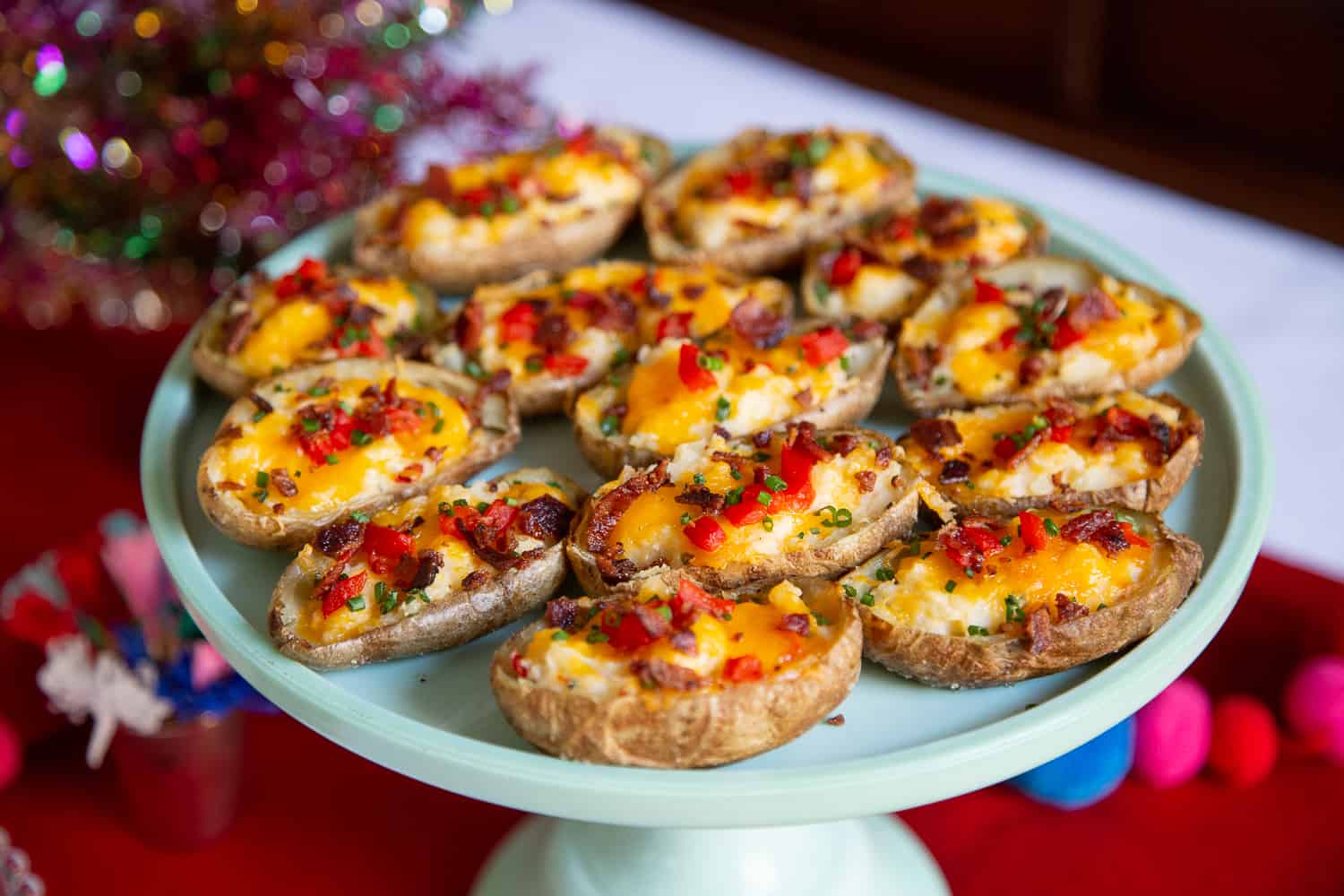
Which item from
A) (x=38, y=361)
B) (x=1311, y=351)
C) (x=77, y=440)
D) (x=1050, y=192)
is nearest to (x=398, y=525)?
(x=77, y=440)

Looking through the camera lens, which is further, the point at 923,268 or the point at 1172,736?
the point at 1172,736

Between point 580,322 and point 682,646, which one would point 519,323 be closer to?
point 580,322

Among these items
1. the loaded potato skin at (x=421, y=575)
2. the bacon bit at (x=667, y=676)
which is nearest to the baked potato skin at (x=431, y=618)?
the loaded potato skin at (x=421, y=575)

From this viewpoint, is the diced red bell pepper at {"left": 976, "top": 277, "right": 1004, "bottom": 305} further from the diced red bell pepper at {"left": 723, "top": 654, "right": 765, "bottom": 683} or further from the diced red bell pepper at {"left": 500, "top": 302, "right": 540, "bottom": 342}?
the diced red bell pepper at {"left": 723, "top": 654, "right": 765, "bottom": 683}

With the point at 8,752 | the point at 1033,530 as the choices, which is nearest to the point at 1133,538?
the point at 1033,530

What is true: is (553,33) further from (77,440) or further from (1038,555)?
(1038,555)

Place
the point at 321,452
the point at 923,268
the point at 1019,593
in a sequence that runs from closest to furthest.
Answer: the point at 1019,593
the point at 321,452
the point at 923,268

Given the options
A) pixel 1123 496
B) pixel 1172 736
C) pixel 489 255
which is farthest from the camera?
pixel 1172 736
